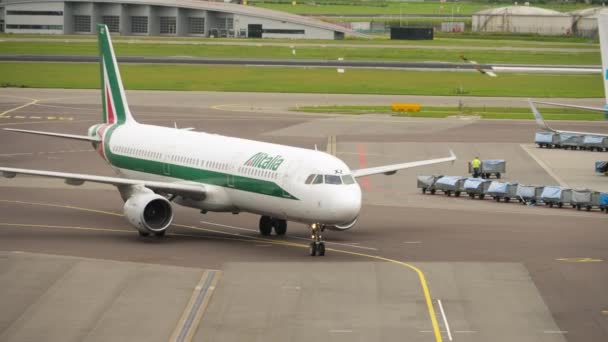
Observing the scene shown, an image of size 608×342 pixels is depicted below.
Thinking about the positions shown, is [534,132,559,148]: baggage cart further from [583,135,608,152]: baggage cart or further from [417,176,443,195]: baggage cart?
[417,176,443,195]: baggage cart

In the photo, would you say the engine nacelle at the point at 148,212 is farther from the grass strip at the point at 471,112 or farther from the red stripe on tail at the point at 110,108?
the grass strip at the point at 471,112

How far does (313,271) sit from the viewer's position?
146ft

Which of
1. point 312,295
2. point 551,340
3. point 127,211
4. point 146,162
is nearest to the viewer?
point 551,340

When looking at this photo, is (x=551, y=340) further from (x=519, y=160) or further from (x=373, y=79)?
(x=373, y=79)

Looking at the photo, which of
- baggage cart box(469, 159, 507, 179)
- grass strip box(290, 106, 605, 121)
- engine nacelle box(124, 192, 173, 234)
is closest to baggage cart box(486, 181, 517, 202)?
baggage cart box(469, 159, 507, 179)

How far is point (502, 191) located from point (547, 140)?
25.9 m

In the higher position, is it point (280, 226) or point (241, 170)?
point (241, 170)

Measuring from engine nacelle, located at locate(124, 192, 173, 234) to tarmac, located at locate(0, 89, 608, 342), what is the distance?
69 centimetres

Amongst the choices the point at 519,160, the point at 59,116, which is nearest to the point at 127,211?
the point at 519,160

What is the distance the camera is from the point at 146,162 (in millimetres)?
57812

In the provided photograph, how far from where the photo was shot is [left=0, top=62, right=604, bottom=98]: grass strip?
136m

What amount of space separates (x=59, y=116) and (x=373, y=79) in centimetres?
4989

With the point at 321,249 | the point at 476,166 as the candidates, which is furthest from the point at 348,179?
the point at 476,166

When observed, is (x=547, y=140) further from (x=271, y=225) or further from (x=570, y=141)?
(x=271, y=225)
